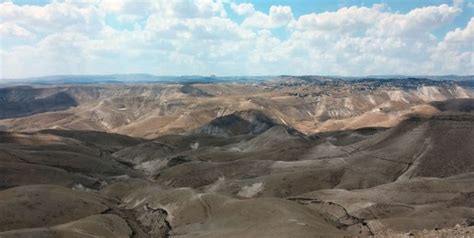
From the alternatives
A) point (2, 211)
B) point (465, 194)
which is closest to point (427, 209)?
point (465, 194)

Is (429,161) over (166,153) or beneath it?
over

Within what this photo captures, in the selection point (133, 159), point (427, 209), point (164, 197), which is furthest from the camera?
point (133, 159)

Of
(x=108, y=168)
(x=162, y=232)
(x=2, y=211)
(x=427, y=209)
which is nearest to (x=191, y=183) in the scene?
(x=108, y=168)

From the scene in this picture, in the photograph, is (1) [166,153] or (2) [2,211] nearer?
(2) [2,211]

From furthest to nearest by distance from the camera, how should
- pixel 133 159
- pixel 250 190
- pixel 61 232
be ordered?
pixel 133 159 < pixel 250 190 < pixel 61 232

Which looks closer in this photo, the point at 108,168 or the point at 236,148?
the point at 108,168

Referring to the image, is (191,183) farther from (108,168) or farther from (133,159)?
(133,159)

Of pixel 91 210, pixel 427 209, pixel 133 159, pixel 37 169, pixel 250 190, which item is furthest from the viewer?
pixel 133 159

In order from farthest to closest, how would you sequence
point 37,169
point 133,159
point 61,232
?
point 133,159 → point 37,169 → point 61,232

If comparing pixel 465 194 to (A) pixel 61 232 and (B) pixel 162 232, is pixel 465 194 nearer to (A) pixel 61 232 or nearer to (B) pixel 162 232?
(B) pixel 162 232
